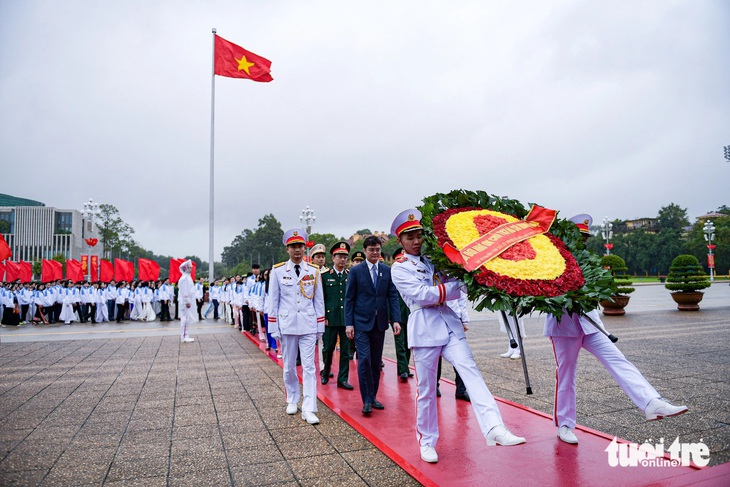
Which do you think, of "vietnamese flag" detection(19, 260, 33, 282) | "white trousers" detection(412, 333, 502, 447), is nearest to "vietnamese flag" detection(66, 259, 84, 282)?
"vietnamese flag" detection(19, 260, 33, 282)

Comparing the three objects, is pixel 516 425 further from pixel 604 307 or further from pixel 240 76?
pixel 240 76

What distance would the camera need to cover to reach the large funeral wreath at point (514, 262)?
3.16 metres

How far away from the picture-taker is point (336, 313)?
21.2 feet

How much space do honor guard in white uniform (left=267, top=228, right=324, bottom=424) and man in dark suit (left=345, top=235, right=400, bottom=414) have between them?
15.3 inches

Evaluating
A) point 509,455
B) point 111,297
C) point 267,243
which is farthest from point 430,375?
point 267,243

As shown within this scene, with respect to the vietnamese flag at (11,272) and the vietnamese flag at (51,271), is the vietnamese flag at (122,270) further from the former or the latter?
the vietnamese flag at (11,272)

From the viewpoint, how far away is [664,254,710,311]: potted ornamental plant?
1631 centimetres

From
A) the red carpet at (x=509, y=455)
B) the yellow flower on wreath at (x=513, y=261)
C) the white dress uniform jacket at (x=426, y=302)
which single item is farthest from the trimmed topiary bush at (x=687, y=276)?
the white dress uniform jacket at (x=426, y=302)

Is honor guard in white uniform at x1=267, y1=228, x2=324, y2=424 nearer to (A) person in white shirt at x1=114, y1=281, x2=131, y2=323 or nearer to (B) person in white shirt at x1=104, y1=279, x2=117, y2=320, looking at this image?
(A) person in white shirt at x1=114, y1=281, x2=131, y2=323

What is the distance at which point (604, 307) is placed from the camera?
16.2 metres

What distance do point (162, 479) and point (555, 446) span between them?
3.04 meters

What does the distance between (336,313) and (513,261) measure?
346cm

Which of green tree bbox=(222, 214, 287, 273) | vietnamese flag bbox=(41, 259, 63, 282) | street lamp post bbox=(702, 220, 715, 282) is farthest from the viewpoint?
green tree bbox=(222, 214, 287, 273)

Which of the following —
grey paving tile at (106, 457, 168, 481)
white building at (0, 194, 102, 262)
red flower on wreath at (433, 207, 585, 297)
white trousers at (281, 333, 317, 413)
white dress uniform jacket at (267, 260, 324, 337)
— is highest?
white building at (0, 194, 102, 262)
